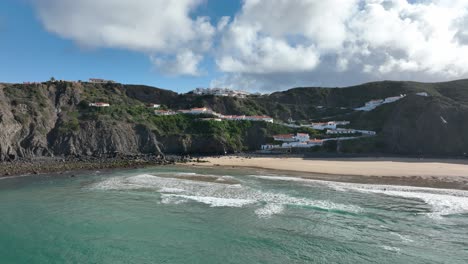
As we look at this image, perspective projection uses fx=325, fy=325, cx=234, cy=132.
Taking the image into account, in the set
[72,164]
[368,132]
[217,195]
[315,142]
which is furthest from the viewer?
[368,132]

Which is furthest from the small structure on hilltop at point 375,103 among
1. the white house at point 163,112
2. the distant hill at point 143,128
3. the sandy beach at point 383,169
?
the white house at point 163,112

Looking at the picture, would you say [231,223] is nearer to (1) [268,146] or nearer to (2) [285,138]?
(1) [268,146]

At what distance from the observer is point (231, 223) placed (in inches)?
756

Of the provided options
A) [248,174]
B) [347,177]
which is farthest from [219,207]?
[347,177]

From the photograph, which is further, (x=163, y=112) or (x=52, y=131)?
(x=163, y=112)

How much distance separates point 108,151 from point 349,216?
46.4 meters

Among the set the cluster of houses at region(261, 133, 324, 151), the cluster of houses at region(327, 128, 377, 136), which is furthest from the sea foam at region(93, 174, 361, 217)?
the cluster of houses at region(327, 128, 377, 136)

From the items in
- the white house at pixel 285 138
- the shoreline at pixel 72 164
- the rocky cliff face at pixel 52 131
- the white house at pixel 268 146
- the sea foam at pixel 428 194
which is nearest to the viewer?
the sea foam at pixel 428 194

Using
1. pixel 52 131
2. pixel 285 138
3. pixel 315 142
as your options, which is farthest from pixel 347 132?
pixel 52 131

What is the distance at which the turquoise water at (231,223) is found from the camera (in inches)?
592

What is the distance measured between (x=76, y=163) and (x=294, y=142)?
4003cm

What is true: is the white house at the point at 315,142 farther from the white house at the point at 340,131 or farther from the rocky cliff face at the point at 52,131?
the rocky cliff face at the point at 52,131

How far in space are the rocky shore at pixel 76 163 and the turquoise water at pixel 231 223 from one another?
10.1 metres

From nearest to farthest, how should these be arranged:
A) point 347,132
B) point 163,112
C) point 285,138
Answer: point 285,138
point 347,132
point 163,112
